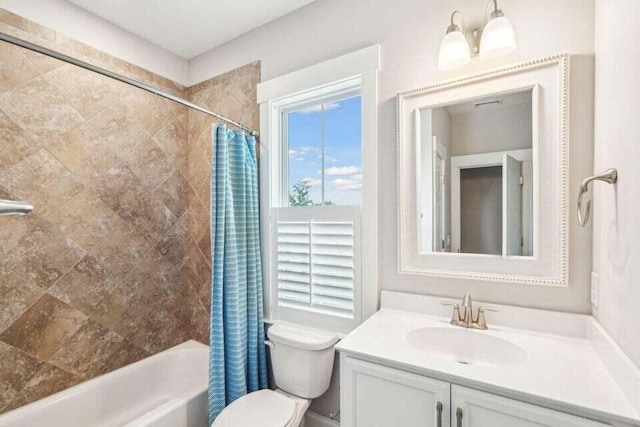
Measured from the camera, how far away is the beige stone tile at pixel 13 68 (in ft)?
5.13

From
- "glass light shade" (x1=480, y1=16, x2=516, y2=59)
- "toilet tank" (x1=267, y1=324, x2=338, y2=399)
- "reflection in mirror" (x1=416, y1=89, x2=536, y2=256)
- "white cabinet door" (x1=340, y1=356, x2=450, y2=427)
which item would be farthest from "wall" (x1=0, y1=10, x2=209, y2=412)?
"glass light shade" (x1=480, y1=16, x2=516, y2=59)

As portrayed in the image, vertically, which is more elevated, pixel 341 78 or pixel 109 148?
pixel 341 78

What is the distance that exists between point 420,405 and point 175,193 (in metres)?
2.17

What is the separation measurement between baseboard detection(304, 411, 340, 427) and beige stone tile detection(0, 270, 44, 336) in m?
1.69

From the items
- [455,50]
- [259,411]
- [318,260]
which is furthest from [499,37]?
[259,411]

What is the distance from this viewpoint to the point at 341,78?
171cm

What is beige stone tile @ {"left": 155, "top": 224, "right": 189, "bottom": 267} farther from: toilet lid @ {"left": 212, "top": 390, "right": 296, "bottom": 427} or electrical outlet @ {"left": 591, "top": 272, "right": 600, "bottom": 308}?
electrical outlet @ {"left": 591, "top": 272, "right": 600, "bottom": 308}

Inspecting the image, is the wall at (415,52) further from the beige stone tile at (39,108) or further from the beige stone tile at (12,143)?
the beige stone tile at (12,143)

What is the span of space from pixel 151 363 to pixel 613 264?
2.59m

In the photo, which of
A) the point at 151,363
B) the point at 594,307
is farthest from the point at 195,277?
the point at 594,307

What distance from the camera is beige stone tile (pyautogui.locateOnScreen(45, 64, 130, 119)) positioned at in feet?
5.83

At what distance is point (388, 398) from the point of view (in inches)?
42.9

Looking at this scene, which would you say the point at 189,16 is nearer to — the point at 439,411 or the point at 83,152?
the point at 83,152

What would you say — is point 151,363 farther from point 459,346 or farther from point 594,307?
point 594,307
